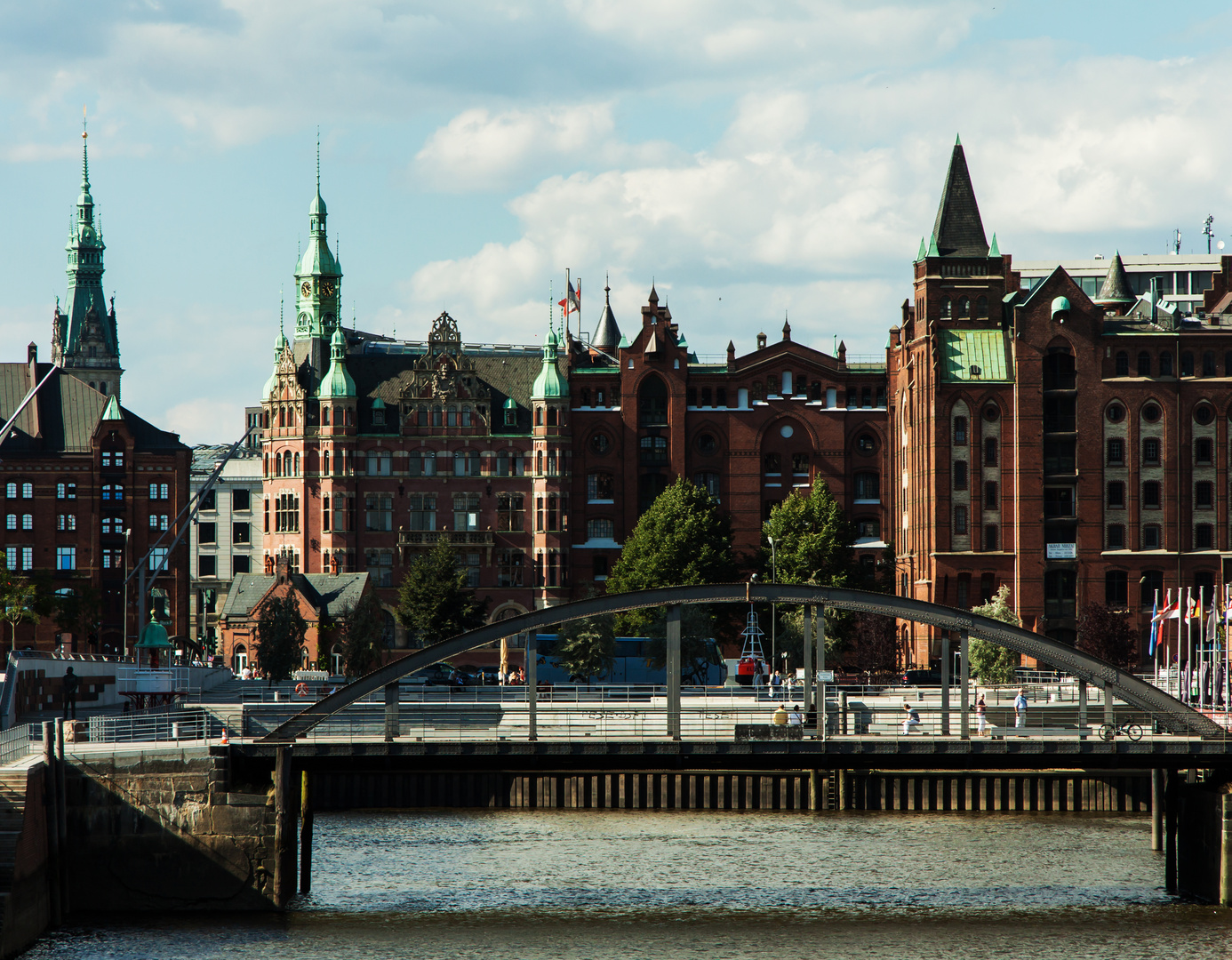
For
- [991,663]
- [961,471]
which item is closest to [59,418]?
[961,471]

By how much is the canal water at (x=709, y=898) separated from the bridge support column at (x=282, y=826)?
94cm

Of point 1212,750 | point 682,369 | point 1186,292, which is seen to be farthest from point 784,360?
point 1212,750

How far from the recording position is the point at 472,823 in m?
70.6

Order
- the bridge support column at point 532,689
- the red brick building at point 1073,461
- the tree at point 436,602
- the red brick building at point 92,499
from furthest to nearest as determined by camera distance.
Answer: the red brick building at point 92,499 < the tree at point 436,602 < the red brick building at point 1073,461 < the bridge support column at point 532,689

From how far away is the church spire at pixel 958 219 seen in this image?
128 metres

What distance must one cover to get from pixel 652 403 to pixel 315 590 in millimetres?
28983

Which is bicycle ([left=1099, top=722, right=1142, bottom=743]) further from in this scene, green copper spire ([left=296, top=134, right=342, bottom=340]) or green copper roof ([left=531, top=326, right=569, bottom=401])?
green copper spire ([left=296, top=134, right=342, bottom=340])

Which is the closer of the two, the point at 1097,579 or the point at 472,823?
the point at 472,823

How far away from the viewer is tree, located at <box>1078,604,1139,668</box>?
120m

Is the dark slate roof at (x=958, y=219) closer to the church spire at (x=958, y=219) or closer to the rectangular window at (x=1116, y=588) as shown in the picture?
the church spire at (x=958, y=219)

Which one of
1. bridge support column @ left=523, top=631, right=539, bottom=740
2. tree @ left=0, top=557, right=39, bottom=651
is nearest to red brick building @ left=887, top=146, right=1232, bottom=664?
tree @ left=0, top=557, right=39, bottom=651

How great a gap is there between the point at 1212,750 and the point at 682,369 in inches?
3673

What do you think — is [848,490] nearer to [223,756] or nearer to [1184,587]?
[1184,587]

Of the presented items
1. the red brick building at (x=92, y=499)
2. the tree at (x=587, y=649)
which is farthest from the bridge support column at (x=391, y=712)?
the red brick building at (x=92, y=499)
